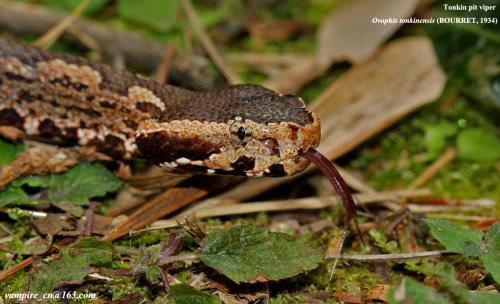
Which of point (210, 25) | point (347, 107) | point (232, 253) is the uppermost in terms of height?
point (210, 25)

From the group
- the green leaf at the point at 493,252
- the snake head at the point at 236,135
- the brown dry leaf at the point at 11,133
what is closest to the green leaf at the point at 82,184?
the snake head at the point at 236,135

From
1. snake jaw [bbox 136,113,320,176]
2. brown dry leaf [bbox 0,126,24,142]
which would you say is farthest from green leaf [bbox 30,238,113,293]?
brown dry leaf [bbox 0,126,24,142]

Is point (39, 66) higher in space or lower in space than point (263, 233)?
higher

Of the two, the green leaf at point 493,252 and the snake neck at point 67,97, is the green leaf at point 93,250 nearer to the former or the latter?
the snake neck at point 67,97

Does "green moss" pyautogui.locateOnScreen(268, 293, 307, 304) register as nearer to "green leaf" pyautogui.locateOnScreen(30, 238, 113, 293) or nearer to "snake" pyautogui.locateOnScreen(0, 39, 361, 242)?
Answer: "snake" pyautogui.locateOnScreen(0, 39, 361, 242)

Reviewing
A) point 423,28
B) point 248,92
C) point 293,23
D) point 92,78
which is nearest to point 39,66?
point 92,78

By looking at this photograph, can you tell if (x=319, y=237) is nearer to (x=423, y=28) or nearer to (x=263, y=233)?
(x=263, y=233)

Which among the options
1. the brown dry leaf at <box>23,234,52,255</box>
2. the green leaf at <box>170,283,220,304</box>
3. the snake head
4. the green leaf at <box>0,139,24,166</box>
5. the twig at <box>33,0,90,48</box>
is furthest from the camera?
the twig at <box>33,0,90,48</box>
